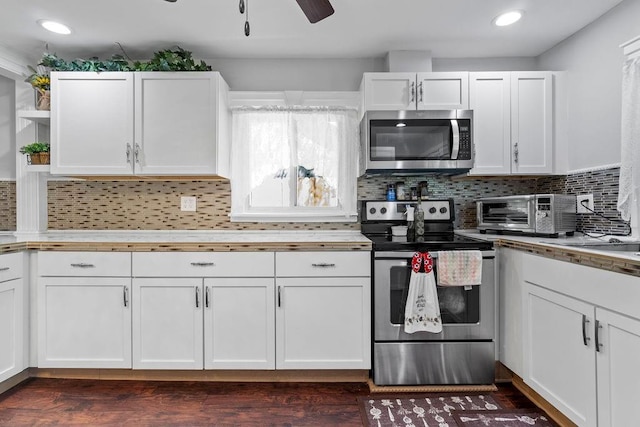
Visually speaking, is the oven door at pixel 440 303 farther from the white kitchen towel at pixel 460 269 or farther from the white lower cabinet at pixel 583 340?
the white lower cabinet at pixel 583 340

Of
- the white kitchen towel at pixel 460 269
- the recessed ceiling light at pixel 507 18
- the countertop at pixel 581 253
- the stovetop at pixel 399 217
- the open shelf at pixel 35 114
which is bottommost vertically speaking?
the white kitchen towel at pixel 460 269

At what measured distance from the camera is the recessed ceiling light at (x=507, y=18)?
7.13ft

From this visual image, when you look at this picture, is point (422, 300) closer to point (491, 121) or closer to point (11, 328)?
point (491, 121)

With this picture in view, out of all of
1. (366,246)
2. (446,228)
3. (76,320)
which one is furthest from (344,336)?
(76,320)

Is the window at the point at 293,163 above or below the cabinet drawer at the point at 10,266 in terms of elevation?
above

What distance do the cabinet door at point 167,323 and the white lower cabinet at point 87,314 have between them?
72 mm

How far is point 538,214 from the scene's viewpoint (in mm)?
2188

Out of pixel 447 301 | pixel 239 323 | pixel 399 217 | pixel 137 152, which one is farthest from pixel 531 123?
pixel 137 152

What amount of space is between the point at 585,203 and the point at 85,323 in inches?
Result: 131

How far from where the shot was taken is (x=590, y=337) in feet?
4.96

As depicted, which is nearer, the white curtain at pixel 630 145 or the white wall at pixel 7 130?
the white curtain at pixel 630 145

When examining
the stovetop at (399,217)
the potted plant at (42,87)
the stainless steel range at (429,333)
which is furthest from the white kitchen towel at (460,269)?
the potted plant at (42,87)

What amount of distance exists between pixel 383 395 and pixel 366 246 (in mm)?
893

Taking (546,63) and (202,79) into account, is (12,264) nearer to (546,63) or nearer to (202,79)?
(202,79)
